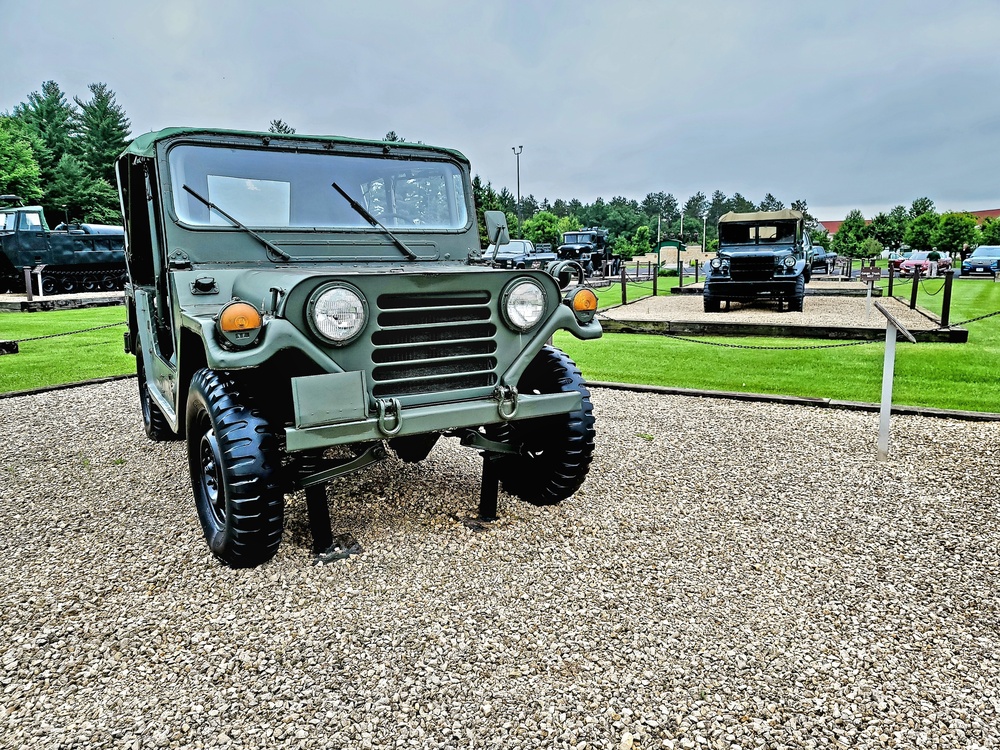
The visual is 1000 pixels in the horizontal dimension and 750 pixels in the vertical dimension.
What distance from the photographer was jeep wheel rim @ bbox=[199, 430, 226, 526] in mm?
3277

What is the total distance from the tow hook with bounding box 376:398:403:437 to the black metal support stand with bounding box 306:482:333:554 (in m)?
0.56

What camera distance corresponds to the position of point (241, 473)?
3.01m

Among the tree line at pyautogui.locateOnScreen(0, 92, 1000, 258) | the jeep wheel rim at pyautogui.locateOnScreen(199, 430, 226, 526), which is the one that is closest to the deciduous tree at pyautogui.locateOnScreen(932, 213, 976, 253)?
the tree line at pyautogui.locateOnScreen(0, 92, 1000, 258)

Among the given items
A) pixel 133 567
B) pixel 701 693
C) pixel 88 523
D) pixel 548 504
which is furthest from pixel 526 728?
pixel 88 523

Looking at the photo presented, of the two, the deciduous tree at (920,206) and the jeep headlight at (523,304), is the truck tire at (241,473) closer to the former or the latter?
the jeep headlight at (523,304)

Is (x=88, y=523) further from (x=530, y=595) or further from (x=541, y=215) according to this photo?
(x=541, y=215)

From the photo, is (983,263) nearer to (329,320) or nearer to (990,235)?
(329,320)

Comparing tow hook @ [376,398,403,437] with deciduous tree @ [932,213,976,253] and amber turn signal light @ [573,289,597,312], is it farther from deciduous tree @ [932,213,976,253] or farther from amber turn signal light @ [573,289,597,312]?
deciduous tree @ [932,213,976,253]

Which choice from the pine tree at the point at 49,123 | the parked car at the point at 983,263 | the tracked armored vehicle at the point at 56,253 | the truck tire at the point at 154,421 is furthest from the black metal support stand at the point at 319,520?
the pine tree at the point at 49,123

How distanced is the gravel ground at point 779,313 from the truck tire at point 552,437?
8.49 metres

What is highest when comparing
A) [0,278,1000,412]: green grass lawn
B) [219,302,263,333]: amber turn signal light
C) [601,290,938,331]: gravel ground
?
[219,302,263,333]: amber turn signal light

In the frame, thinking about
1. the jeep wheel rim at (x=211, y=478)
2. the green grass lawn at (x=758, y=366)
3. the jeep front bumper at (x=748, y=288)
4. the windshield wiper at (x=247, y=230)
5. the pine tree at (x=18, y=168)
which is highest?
the pine tree at (x=18, y=168)

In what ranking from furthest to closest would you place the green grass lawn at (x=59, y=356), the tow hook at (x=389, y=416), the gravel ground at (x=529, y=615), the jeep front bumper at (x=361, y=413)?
the green grass lawn at (x=59, y=356) → the tow hook at (x=389, y=416) → the jeep front bumper at (x=361, y=413) → the gravel ground at (x=529, y=615)

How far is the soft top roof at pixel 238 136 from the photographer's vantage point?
385cm
